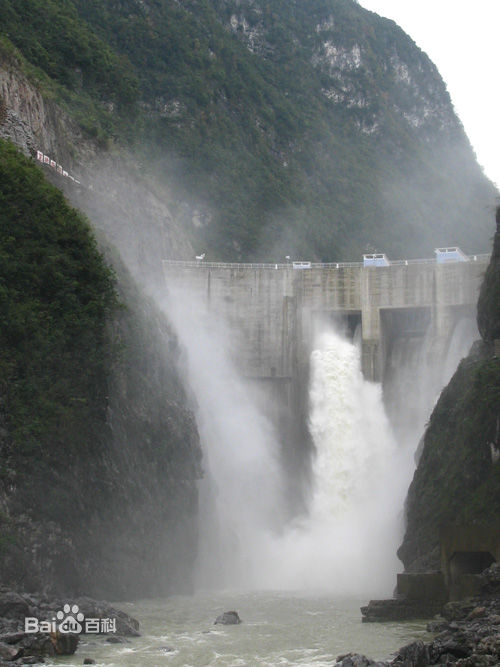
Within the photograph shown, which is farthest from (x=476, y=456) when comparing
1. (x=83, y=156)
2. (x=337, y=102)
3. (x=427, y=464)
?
(x=337, y=102)

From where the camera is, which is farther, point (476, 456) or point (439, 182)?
point (439, 182)

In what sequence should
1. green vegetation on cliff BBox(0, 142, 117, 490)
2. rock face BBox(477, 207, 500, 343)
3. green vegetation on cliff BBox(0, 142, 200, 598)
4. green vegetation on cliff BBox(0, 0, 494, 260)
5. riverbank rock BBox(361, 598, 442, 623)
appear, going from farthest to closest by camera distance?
green vegetation on cliff BBox(0, 0, 494, 260) < rock face BBox(477, 207, 500, 343) < green vegetation on cliff BBox(0, 142, 117, 490) < green vegetation on cliff BBox(0, 142, 200, 598) < riverbank rock BBox(361, 598, 442, 623)

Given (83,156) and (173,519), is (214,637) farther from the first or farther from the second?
(83,156)

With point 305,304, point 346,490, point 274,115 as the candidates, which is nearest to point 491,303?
point 346,490

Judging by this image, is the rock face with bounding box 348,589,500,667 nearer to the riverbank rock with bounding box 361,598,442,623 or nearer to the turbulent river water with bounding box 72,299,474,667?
the turbulent river water with bounding box 72,299,474,667

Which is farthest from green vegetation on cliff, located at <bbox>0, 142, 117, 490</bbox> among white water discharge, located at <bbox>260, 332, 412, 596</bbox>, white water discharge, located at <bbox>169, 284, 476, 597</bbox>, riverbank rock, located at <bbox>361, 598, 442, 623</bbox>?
white water discharge, located at <bbox>260, 332, 412, 596</bbox>

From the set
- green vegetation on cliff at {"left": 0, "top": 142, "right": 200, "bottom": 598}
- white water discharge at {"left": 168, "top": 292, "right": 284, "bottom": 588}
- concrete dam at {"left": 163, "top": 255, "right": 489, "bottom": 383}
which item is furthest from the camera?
concrete dam at {"left": 163, "top": 255, "right": 489, "bottom": 383}

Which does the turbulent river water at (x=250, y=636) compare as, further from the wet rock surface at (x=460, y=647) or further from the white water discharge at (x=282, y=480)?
the white water discharge at (x=282, y=480)
